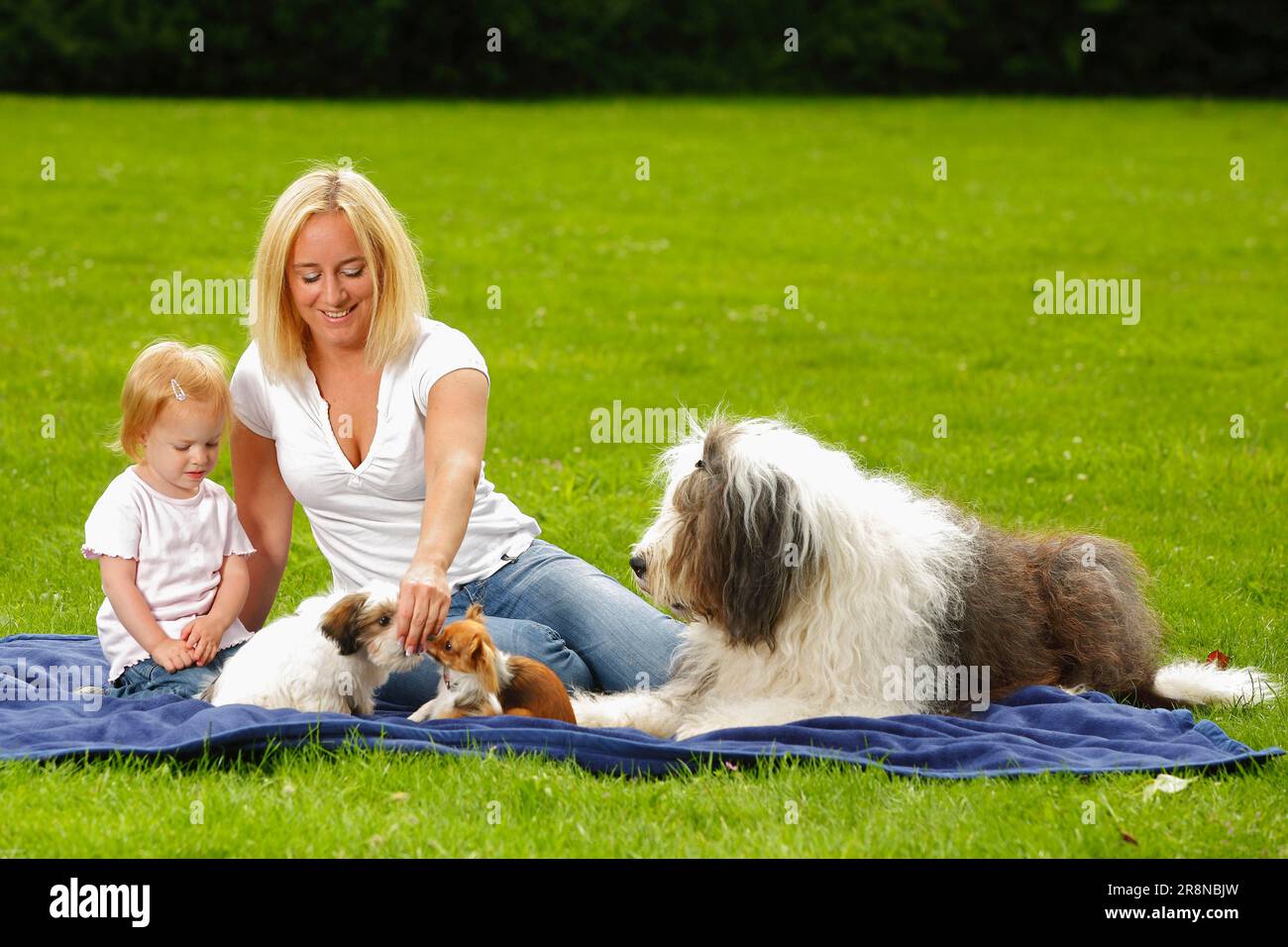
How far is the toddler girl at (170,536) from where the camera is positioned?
15.1ft

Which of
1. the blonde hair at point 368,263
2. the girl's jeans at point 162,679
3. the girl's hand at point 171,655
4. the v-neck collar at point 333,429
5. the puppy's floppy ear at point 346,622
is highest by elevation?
the blonde hair at point 368,263

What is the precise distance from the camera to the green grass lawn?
12.8 feet

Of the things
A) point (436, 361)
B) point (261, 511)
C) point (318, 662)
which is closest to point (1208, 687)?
point (436, 361)

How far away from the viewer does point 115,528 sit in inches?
181

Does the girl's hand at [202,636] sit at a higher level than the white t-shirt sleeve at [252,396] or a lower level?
lower

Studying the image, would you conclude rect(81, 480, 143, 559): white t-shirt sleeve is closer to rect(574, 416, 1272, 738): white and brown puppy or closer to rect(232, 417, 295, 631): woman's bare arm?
rect(232, 417, 295, 631): woman's bare arm

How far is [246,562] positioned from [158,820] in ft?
4.27

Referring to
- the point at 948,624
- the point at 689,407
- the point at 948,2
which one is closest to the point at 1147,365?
the point at 689,407

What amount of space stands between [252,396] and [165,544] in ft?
1.89

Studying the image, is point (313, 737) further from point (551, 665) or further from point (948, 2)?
point (948, 2)

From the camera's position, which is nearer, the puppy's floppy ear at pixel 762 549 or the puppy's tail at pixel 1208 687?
the puppy's floppy ear at pixel 762 549

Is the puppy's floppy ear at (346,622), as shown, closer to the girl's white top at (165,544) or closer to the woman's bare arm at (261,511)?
the girl's white top at (165,544)

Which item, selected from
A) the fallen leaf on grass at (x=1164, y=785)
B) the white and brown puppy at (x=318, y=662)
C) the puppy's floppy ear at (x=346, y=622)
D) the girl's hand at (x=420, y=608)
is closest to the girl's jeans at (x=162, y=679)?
the white and brown puppy at (x=318, y=662)

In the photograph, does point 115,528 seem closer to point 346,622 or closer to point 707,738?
point 346,622
